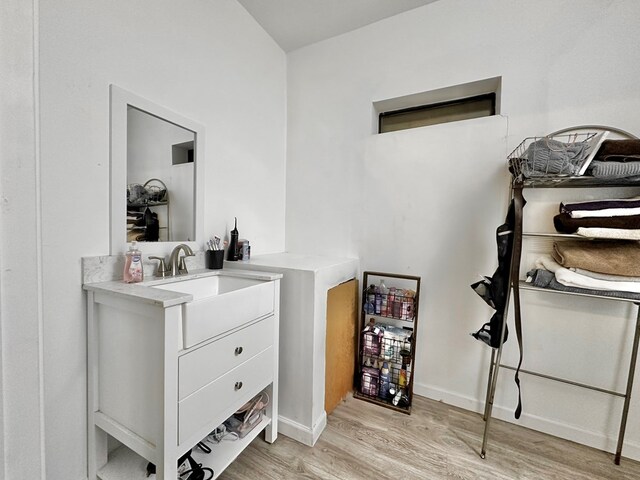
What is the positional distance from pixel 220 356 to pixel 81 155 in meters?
1.00

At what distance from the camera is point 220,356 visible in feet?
3.46

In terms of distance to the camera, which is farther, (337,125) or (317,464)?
(337,125)

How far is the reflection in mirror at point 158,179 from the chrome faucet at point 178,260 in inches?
4.0

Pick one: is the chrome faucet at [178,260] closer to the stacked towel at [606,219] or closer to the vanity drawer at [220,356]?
the vanity drawer at [220,356]

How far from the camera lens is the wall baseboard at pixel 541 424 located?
1.37m

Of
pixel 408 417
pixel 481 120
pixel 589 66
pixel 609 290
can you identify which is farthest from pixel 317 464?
pixel 589 66

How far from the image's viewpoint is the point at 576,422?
4.74 ft

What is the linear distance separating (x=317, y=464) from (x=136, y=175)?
5.48 ft

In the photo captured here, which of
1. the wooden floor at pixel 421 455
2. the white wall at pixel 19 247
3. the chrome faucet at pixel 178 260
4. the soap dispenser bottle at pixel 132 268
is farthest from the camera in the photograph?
the chrome faucet at pixel 178 260

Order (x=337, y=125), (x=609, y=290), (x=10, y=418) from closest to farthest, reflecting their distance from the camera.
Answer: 1. (x=10, y=418)
2. (x=609, y=290)
3. (x=337, y=125)

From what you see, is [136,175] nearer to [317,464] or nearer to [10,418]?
[10,418]

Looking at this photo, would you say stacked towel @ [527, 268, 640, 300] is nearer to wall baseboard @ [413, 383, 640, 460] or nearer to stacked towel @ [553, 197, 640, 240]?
stacked towel @ [553, 197, 640, 240]

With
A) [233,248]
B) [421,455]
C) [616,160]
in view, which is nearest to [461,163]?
[616,160]

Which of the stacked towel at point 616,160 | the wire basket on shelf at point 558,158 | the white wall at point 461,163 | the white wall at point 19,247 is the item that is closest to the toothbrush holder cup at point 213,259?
the white wall at point 461,163
